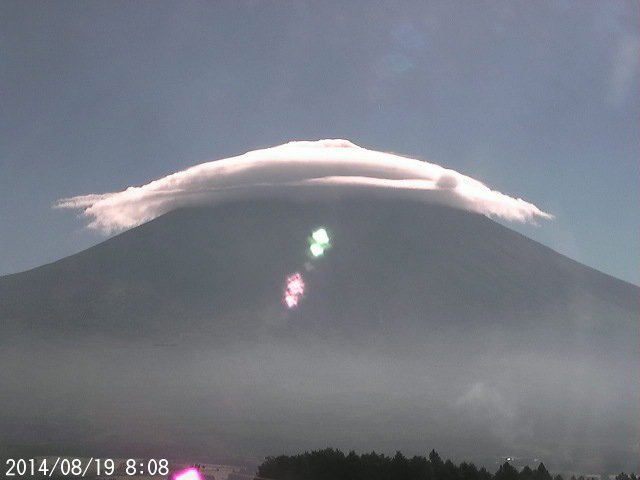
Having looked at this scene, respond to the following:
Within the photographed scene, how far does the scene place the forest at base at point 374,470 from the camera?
52.5 metres

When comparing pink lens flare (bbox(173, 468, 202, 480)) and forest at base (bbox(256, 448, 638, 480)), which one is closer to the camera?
pink lens flare (bbox(173, 468, 202, 480))

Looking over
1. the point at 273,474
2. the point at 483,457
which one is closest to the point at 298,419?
the point at 483,457

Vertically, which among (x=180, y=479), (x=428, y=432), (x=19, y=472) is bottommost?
(x=180, y=479)

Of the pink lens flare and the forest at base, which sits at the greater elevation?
the forest at base

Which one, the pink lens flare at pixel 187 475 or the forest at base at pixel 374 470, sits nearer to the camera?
the pink lens flare at pixel 187 475

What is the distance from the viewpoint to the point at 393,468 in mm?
53438

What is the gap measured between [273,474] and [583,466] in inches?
3930

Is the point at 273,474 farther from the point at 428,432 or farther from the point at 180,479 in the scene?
the point at 428,432

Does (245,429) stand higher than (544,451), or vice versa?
(245,429)

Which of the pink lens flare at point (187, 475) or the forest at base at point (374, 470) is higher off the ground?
the forest at base at point (374, 470)

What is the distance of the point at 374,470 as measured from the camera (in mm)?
52969

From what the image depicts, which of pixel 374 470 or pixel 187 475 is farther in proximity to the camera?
pixel 374 470

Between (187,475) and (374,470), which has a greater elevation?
(374,470)

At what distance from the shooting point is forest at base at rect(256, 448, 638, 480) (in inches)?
2068
